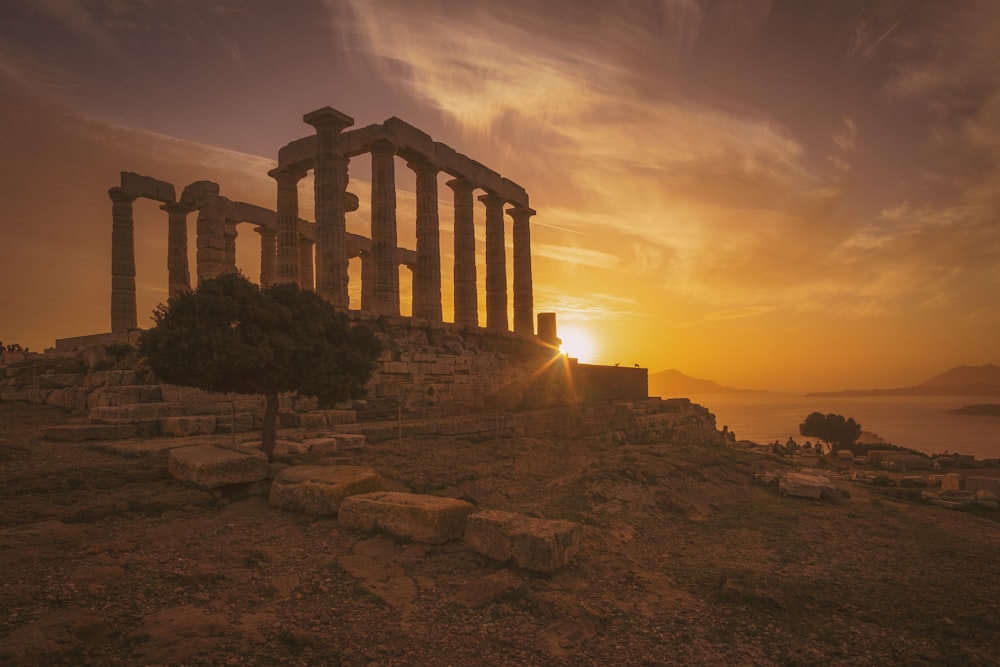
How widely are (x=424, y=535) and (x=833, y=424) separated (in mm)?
51916

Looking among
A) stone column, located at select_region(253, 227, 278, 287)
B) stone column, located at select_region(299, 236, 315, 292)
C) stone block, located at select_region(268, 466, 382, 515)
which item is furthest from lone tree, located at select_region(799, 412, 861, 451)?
stone block, located at select_region(268, 466, 382, 515)

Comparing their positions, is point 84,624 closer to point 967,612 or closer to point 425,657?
point 425,657

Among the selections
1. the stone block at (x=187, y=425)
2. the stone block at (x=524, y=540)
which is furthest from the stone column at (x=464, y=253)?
the stone block at (x=524, y=540)

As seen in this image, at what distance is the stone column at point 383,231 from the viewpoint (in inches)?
811

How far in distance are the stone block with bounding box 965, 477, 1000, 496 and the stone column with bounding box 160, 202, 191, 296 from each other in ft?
102

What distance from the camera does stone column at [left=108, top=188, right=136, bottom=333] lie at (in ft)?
76.7

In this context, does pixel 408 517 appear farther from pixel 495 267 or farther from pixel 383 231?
pixel 495 267

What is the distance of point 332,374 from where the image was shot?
33.1ft

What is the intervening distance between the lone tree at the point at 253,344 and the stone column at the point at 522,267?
18.7m

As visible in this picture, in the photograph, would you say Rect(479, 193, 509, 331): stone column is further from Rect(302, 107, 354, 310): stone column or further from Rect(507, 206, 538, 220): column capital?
Rect(302, 107, 354, 310): stone column

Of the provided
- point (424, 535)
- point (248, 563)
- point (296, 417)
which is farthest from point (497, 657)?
point (296, 417)

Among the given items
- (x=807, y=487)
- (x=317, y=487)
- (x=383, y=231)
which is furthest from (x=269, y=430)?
(x=807, y=487)

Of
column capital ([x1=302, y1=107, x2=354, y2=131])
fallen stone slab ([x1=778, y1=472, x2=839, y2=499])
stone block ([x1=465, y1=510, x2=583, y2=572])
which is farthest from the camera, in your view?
column capital ([x1=302, y1=107, x2=354, y2=131])

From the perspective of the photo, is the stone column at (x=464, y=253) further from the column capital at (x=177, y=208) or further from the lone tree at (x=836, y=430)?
the lone tree at (x=836, y=430)
